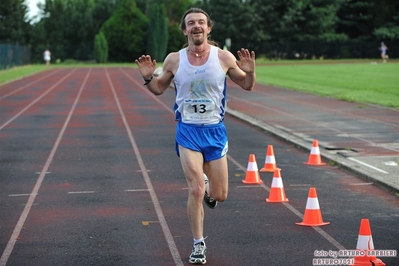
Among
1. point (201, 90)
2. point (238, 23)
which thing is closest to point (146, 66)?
point (201, 90)

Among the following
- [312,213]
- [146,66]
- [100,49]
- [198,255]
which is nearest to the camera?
[198,255]

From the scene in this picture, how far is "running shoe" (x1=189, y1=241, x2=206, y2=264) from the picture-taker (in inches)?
293

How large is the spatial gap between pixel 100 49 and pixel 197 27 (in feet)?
275

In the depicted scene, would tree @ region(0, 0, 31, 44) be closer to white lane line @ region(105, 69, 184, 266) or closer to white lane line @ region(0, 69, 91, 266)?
white lane line @ region(105, 69, 184, 266)

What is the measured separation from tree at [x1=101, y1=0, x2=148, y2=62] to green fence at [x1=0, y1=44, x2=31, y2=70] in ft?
37.0

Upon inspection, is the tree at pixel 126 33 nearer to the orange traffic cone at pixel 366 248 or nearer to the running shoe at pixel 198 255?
the running shoe at pixel 198 255

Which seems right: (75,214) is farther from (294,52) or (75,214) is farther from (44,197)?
(294,52)

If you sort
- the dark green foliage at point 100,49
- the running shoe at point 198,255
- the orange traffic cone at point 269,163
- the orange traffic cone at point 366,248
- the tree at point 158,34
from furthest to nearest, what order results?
the tree at point 158,34, the dark green foliage at point 100,49, the orange traffic cone at point 269,163, the running shoe at point 198,255, the orange traffic cone at point 366,248

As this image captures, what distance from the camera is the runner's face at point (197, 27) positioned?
24.7ft

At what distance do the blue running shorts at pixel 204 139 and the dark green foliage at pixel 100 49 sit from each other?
8256 cm

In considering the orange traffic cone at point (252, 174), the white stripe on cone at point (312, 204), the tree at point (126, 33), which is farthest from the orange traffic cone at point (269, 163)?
the tree at point (126, 33)

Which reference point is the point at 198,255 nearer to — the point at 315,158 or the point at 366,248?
the point at 366,248

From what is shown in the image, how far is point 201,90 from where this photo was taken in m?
7.56

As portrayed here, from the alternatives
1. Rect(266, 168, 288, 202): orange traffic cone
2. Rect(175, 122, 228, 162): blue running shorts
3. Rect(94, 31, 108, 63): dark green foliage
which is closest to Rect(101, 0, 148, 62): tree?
Rect(94, 31, 108, 63): dark green foliage
